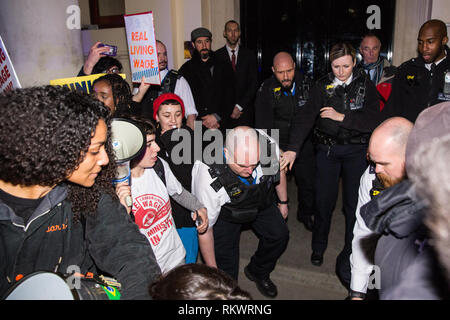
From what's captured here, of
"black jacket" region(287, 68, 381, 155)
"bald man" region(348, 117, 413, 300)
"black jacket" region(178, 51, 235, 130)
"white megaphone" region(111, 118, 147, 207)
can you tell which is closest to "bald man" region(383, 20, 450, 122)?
"black jacket" region(287, 68, 381, 155)

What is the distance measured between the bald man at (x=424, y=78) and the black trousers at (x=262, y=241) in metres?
1.59

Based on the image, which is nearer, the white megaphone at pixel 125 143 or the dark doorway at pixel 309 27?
the white megaphone at pixel 125 143

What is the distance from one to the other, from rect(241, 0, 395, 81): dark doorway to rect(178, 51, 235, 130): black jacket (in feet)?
5.40

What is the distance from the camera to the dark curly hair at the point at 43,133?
3.87 ft

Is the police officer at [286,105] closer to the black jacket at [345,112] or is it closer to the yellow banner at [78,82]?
the black jacket at [345,112]

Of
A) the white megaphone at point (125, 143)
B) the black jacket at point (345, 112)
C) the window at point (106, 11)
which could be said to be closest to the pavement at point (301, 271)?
the black jacket at point (345, 112)

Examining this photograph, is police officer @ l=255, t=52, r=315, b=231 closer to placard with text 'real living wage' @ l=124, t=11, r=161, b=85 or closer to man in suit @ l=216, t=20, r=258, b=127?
man in suit @ l=216, t=20, r=258, b=127

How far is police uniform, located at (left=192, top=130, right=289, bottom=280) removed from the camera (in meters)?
2.72

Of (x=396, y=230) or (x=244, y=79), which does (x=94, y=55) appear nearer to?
(x=244, y=79)

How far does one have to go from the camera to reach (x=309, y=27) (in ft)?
19.9

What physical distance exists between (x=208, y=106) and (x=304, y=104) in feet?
5.37
